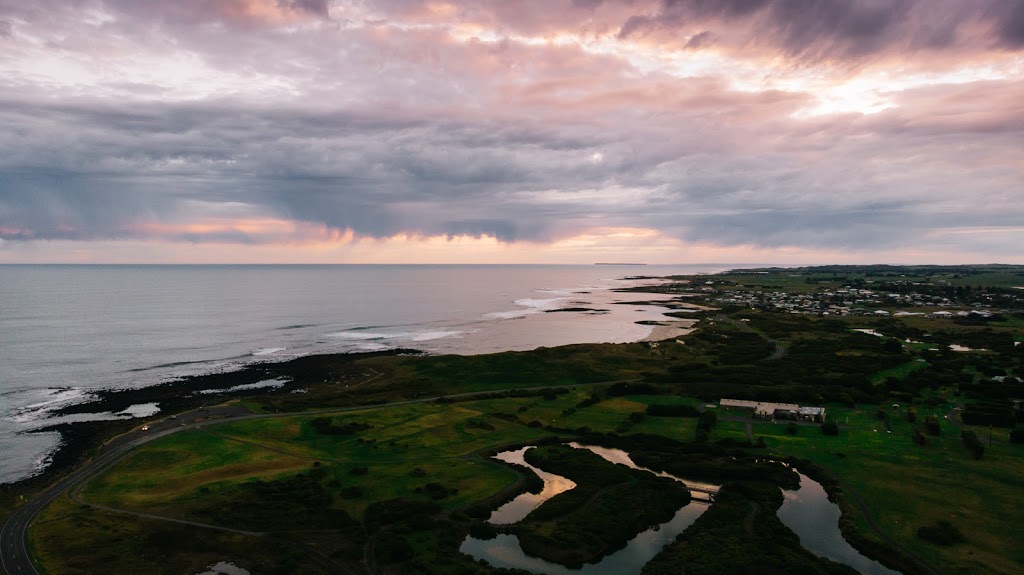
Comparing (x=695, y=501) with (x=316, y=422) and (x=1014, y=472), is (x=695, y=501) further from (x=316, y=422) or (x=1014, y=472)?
(x=316, y=422)

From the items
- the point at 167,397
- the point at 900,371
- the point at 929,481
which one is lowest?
the point at 167,397

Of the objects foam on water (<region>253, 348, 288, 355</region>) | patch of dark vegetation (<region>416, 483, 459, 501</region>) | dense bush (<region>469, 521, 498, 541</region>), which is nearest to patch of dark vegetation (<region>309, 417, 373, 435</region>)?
patch of dark vegetation (<region>416, 483, 459, 501</region>)

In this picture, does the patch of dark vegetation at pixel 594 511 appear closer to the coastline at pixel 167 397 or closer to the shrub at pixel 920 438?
the shrub at pixel 920 438

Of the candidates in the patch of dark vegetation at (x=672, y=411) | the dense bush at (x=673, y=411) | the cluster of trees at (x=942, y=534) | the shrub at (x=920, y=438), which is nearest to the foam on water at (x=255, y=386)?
the patch of dark vegetation at (x=672, y=411)

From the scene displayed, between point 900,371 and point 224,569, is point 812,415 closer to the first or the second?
point 900,371

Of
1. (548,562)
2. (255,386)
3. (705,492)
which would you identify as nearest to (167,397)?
(255,386)

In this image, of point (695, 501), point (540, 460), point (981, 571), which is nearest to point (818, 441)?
point (695, 501)
